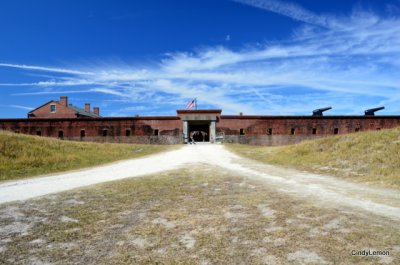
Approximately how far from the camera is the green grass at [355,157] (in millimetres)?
10352

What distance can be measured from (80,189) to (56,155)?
9.31 metres

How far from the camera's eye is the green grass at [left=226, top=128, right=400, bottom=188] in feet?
34.0

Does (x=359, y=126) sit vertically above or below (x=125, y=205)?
above

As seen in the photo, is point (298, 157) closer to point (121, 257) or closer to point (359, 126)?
point (121, 257)

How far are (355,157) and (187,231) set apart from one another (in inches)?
427

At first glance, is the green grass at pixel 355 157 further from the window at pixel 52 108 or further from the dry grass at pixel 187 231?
the window at pixel 52 108

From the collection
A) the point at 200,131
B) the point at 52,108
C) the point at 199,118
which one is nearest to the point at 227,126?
the point at 199,118

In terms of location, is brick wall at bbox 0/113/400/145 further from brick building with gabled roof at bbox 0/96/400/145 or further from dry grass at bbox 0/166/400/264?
dry grass at bbox 0/166/400/264

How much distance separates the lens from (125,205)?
650 centimetres

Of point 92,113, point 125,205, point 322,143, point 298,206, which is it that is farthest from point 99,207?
point 92,113

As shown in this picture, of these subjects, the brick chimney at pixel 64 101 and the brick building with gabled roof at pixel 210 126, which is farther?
the brick chimney at pixel 64 101

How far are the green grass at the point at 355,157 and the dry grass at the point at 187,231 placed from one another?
5.05m

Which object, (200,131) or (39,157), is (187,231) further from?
(200,131)

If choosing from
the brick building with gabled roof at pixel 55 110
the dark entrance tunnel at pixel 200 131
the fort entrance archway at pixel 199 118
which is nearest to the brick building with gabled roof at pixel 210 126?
the fort entrance archway at pixel 199 118
